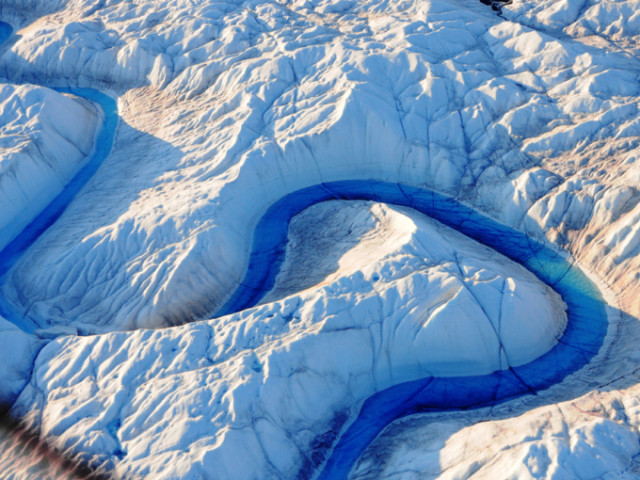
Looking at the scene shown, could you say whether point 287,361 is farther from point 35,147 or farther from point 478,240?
point 35,147

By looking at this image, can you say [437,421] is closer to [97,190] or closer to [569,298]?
[569,298]

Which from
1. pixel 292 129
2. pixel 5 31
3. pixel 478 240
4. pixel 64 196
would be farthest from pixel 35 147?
pixel 478 240

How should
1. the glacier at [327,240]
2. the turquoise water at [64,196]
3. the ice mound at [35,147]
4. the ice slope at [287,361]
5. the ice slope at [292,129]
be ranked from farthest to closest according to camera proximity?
the ice mound at [35,147] < the ice slope at [292,129] < the turquoise water at [64,196] < the glacier at [327,240] < the ice slope at [287,361]

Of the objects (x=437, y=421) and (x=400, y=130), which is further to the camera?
(x=400, y=130)

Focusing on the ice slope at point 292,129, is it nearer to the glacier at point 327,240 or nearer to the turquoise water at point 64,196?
the glacier at point 327,240

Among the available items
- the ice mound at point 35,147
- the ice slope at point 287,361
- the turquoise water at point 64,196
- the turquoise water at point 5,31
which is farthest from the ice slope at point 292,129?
the turquoise water at point 5,31

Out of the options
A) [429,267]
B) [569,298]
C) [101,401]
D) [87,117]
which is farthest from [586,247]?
[87,117]
